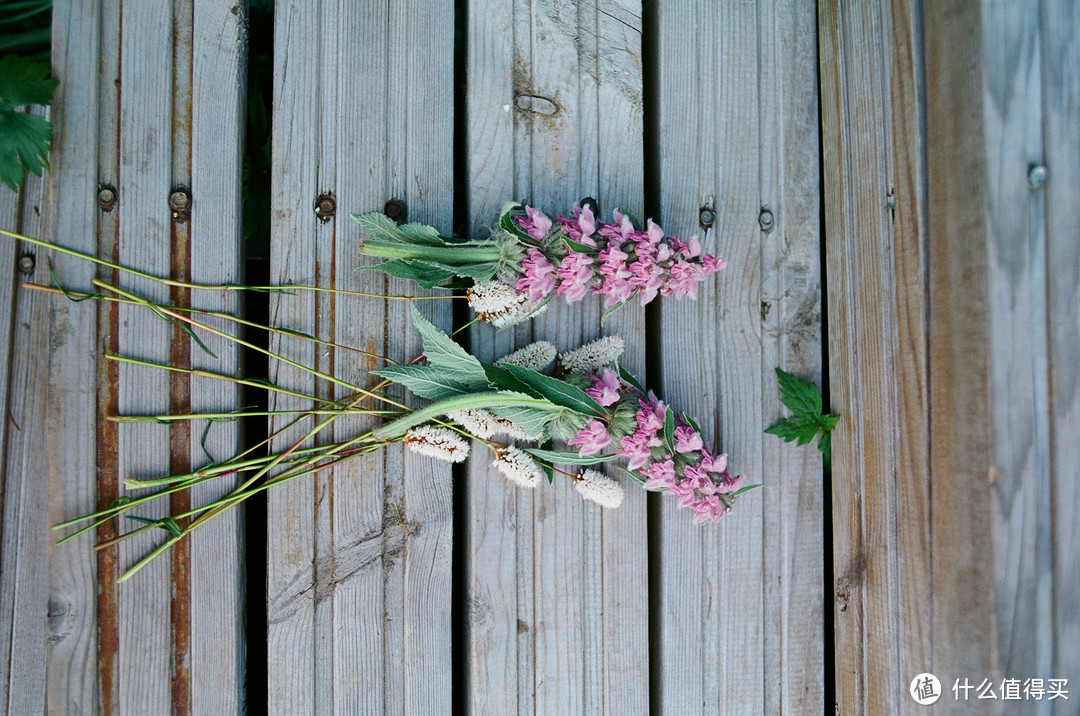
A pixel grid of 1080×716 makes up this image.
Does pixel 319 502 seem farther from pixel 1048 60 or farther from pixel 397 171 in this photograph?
pixel 1048 60

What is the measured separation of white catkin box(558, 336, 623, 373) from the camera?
5.50 feet

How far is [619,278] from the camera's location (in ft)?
5.03

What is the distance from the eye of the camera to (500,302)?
1555 mm

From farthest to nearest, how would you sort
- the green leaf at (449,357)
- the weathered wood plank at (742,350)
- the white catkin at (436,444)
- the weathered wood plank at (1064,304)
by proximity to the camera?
the weathered wood plank at (742,350) → the white catkin at (436,444) → the green leaf at (449,357) → the weathered wood plank at (1064,304)

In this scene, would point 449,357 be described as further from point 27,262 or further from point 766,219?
point 27,262

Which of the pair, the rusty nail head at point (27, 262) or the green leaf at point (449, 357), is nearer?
the green leaf at point (449, 357)

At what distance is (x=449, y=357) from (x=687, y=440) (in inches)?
25.2

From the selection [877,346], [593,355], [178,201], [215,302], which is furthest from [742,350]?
[178,201]

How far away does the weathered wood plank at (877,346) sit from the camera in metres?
1.57

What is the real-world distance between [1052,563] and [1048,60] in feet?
3.63

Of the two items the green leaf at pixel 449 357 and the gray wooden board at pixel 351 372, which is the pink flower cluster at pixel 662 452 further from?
the gray wooden board at pixel 351 372

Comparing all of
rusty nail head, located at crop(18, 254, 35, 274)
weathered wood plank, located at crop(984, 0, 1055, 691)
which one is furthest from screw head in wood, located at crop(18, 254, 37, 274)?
weathered wood plank, located at crop(984, 0, 1055, 691)

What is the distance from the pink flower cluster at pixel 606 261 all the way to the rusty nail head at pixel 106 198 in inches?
42.7

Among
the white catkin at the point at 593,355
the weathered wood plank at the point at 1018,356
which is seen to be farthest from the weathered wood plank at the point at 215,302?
the weathered wood plank at the point at 1018,356
